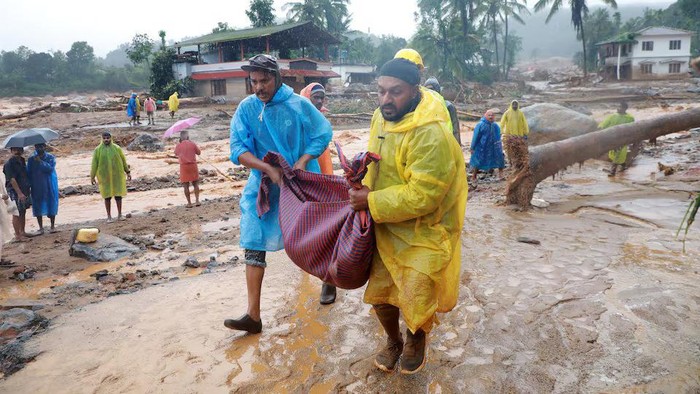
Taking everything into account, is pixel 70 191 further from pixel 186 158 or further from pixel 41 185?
pixel 186 158

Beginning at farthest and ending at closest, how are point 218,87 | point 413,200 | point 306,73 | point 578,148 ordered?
point 218,87 → point 306,73 → point 578,148 → point 413,200

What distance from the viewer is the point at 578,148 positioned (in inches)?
307

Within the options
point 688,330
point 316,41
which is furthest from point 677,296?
point 316,41

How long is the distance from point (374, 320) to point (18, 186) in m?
6.10

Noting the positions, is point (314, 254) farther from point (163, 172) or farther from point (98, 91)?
point (98, 91)

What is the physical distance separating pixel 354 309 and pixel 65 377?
5.96 ft

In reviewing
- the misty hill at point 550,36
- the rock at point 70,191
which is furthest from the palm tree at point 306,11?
the misty hill at point 550,36

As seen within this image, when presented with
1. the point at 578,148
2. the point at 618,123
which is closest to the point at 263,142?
the point at 578,148

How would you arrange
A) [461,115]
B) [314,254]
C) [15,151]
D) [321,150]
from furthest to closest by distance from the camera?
1. [461,115]
2. [15,151]
3. [321,150]
4. [314,254]

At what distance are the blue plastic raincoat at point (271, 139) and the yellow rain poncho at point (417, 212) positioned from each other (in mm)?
931

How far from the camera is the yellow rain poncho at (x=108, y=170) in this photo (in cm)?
798

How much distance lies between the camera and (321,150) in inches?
132

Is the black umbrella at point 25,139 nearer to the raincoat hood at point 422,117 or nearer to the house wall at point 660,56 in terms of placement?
the raincoat hood at point 422,117

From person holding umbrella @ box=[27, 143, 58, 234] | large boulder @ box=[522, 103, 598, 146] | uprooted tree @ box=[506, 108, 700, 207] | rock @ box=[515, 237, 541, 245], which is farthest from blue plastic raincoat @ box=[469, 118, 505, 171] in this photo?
person holding umbrella @ box=[27, 143, 58, 234]
